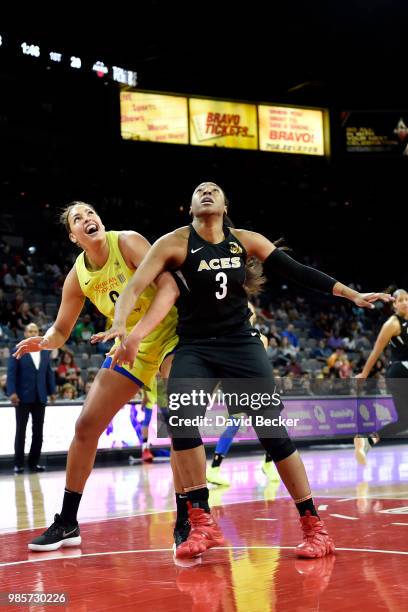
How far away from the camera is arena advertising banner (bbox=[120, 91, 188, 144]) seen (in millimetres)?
24141

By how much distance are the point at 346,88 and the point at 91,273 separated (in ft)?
81.0

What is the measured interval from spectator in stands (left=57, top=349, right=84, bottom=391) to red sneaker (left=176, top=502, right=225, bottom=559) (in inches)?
405

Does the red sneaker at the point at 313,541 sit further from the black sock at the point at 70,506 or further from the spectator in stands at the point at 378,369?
the spectator in stands at the point at 378,369

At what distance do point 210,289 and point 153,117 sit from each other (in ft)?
68.0

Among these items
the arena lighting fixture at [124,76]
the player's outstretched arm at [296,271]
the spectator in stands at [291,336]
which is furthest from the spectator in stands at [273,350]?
the player's outstretched arm at [296,271]

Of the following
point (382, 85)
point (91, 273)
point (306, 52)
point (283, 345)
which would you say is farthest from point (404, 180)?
point (91, 273)

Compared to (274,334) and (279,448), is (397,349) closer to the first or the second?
(279,448)

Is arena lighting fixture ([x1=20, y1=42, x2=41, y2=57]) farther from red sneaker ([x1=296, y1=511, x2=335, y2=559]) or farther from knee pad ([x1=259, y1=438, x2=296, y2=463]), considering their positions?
red sneaker ([x1=296, y1=511, x2=335, y2=559])

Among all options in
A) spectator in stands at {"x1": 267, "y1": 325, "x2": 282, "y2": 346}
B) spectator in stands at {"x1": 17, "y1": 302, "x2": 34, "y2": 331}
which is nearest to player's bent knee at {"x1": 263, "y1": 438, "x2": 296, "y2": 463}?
spectator in stands at {"x1": 17, "y1": 302, "x2": 34, "y2": 331}

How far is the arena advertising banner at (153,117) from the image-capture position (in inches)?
950

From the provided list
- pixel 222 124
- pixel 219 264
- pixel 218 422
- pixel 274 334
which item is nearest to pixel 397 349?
pixel 218 422

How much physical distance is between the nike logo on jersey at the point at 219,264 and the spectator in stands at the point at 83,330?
43.6 ft

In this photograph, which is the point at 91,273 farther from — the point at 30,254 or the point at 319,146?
the point at 319,146

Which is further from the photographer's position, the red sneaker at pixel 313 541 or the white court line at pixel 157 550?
the white court line at pixel 157 550
